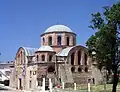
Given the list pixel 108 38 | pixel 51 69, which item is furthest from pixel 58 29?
pixel 108 38

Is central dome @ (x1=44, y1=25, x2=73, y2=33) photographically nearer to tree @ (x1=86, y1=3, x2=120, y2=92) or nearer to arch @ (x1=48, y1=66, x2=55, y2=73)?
arch @ (x1=48, y1=66, x2=55, y2=73)

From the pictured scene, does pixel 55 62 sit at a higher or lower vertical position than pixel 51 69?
higher

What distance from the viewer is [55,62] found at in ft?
157

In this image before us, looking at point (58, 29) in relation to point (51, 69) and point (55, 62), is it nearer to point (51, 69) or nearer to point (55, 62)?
point (55, 62)

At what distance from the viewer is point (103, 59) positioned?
80.6 feet

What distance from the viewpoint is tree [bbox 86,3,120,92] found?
23773mm

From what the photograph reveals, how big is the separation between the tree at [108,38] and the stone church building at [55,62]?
2283 cm

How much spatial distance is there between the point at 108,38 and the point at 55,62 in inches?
968

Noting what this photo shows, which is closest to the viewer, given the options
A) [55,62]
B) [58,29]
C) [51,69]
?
[55,62]

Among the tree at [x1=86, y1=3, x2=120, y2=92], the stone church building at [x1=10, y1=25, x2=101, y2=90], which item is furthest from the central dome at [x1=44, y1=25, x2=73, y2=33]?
the tree at [x1=86, y1=3, x2=120, y2=92]

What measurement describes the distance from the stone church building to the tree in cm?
2283

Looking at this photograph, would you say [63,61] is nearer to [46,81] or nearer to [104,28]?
[46,81]

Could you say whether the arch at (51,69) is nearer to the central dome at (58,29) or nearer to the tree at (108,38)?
the central dome at (58,29)

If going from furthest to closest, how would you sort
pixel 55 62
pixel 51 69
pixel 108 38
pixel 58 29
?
1. pixel 58 29
2. pixel 51 69
3. pixel 55 62
4. pixel 108 38
